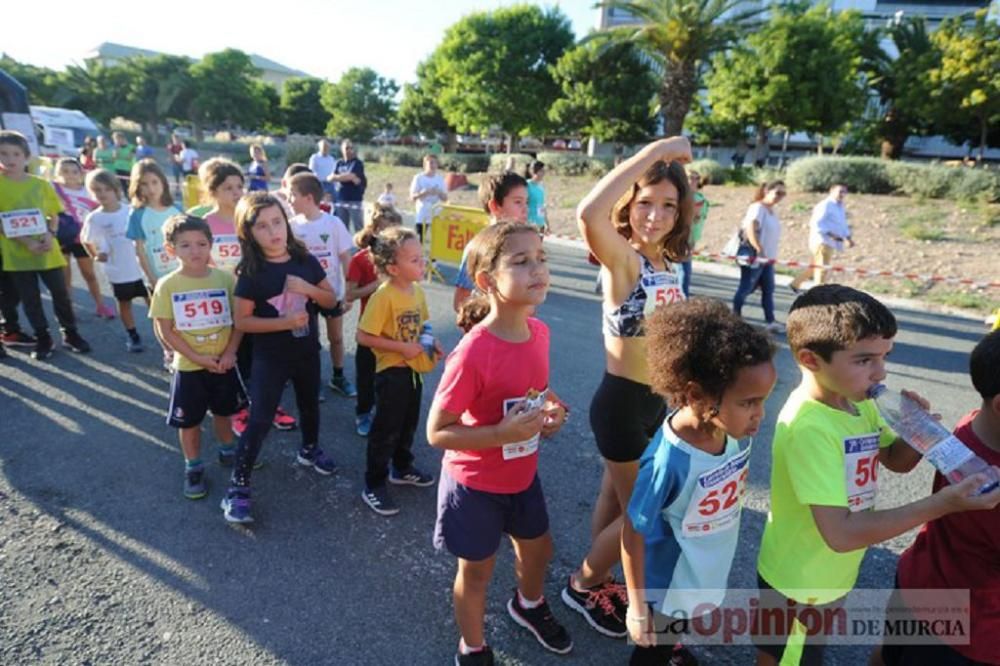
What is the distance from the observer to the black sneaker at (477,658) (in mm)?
2232

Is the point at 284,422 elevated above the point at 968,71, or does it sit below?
below

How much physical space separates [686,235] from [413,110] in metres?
47.3

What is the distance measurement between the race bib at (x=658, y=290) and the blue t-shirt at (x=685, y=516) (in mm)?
582

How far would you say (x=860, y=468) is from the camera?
1857mm

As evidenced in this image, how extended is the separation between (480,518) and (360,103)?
190ft

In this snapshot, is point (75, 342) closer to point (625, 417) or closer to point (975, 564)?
point (625, 417)

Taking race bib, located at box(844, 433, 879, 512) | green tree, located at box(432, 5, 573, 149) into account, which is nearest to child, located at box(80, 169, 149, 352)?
race bib, located at box(844, 433, 879, 512)

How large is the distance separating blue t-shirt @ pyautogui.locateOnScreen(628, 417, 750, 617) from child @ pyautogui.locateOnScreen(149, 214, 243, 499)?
268cm

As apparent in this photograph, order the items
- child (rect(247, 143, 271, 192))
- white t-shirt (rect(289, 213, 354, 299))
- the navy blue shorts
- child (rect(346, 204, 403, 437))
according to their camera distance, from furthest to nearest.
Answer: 1. child (rect(247, 143, 271, 192))
2. white t-shirt (rect(289, 213, 354, 299))
3. child (rect(346, 204, 403, 437))
4. the navy blue shorts

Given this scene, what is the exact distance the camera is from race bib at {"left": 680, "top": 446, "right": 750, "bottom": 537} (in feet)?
5.83

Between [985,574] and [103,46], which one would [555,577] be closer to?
[985,574]

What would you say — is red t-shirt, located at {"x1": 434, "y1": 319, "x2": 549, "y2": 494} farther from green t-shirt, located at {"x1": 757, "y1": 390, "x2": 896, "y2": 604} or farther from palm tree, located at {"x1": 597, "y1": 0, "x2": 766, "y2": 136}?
palm tree, located at {"x1": 597, "y1": 0, "x2": 766, "y2": 136}

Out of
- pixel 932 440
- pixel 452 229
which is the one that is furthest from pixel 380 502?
pixel 452 229

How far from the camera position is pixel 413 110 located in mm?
45750
